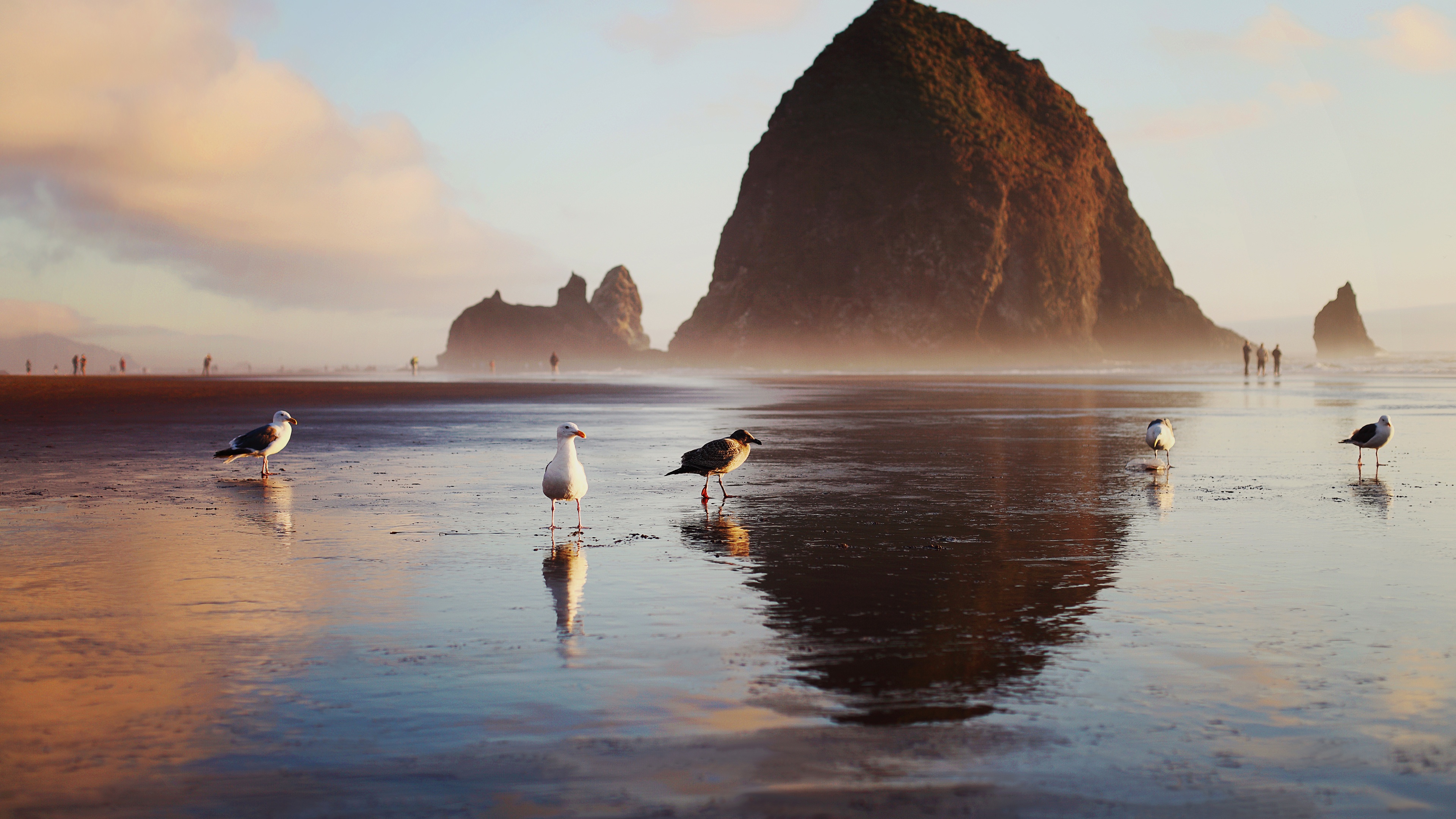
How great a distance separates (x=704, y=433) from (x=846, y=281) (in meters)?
125

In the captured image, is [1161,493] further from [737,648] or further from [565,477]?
[737,648]

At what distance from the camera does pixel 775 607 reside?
25.1ft

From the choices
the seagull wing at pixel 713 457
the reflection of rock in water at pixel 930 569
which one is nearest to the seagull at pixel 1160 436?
the reflection of rock in water at pixel 930 569

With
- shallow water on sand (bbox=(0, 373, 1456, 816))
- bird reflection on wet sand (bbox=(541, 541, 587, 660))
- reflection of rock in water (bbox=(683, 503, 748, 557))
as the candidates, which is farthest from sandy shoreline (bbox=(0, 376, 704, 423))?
bird reflection on wet sand (bbox=(541, 541, 587, 660))

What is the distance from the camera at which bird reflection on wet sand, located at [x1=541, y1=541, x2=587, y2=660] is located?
6762 millimetres

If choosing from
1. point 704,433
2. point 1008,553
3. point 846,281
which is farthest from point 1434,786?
point 846,281

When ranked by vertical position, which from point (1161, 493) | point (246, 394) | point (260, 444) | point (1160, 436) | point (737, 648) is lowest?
point (737, 648)

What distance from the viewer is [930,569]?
9055mm

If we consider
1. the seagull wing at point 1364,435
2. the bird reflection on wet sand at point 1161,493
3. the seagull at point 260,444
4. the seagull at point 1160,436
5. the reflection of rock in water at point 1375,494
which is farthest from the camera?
the seagull at point 260,444

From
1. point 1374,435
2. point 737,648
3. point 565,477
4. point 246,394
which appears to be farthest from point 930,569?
point 246,394

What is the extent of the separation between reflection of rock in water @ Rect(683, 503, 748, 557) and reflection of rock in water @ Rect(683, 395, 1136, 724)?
0.05m

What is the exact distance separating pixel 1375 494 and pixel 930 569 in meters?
8.08

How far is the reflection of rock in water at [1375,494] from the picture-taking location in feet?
41.1

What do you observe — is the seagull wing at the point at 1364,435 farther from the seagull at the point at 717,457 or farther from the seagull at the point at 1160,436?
the seagull at the point at 717,457
